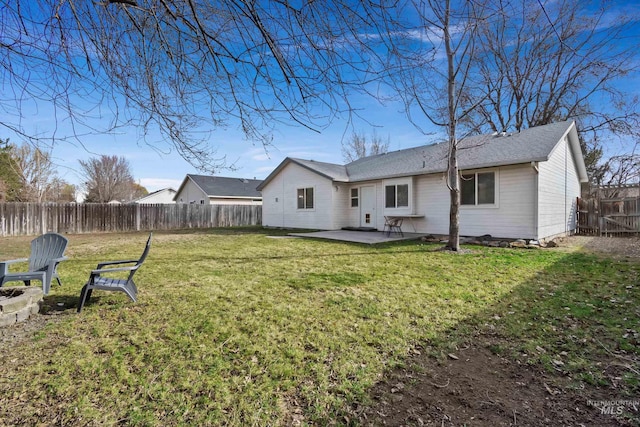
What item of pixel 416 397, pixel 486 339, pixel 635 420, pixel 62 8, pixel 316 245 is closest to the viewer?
pixel 635 420

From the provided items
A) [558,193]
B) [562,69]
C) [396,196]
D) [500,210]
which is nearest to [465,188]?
[500,210]

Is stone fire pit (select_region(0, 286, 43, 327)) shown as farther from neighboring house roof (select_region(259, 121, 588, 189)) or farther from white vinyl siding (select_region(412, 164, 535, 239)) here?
white vinyl siding (select_region(412, 164, 535, 239))

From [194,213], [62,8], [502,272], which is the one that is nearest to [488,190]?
[502,272]

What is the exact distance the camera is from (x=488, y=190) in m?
10.9

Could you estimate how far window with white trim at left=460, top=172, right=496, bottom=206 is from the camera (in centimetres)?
1080

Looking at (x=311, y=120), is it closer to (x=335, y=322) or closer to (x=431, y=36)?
(x=431, y=36)

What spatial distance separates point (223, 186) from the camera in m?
28.7

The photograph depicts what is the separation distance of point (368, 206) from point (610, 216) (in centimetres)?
1001

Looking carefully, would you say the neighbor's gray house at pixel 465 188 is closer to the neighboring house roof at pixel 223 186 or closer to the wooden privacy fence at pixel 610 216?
the wooden privacy fence at pixel 610 216

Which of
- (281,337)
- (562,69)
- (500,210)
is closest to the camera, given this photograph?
(281,337)

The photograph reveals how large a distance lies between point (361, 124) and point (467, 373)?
243cm

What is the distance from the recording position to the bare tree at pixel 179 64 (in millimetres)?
2562

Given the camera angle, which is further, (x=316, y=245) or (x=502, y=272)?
(x=316, y=245)
